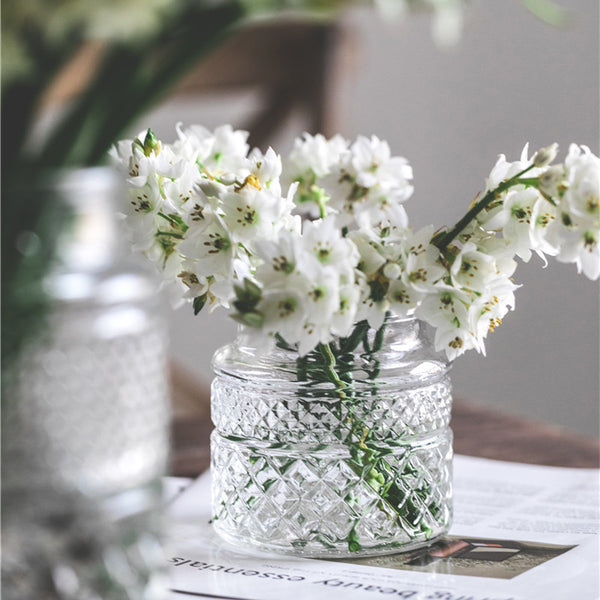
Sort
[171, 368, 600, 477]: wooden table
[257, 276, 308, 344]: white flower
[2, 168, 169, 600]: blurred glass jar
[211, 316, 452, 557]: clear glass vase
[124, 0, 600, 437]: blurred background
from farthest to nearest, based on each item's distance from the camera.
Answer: [124, 0, 600, 437]: blurred background < [171, 368, 600, 477]: wooden table < [211, 316, 452, 557]: clear glass vase < [257, 276, 308, 344]: white flower < [2, 168, 169, 600]: blurred glass jar

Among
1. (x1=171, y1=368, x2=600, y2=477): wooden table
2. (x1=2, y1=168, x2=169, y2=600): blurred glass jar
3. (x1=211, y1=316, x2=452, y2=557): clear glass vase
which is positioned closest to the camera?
(x1=2, y1=168, x2=169, y2=600): blurred glass jar

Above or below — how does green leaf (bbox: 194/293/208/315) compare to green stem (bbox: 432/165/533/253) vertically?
below

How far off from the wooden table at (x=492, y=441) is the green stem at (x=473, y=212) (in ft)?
1.33

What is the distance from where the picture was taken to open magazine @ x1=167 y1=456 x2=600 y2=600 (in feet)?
2.04

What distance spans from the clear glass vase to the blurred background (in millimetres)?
Answer: 1346

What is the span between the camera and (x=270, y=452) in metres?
0.69

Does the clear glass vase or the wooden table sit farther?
the wooden table

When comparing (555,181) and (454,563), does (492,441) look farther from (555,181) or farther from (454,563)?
(555,181)

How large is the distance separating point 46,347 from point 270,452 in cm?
33

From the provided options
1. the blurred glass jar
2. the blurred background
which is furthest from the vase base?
the blurred background

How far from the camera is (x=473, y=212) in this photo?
2.09ft

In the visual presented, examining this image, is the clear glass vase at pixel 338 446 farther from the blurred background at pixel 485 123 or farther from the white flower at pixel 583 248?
the blurred background at pixel 485 123

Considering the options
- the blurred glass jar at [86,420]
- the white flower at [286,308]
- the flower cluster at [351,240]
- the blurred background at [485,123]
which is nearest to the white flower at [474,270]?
the flower cluster at [351,240]

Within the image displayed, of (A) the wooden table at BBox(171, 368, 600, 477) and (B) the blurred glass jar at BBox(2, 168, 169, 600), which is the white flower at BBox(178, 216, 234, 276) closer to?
(B) the blurred glass jar at BBox(2, 168, 169, 600)
